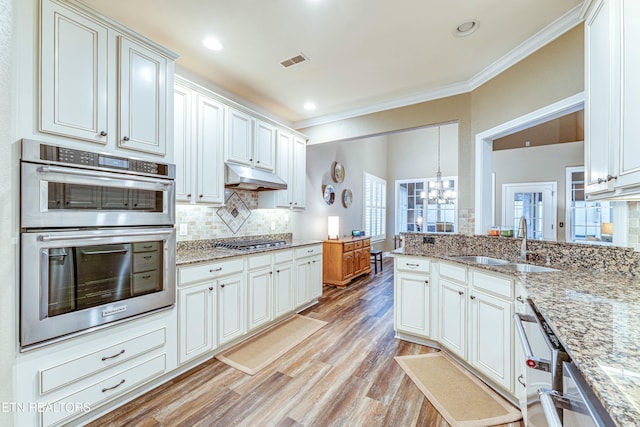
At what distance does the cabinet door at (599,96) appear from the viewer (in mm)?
1352

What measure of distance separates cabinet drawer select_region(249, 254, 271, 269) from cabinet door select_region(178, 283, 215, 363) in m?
0.51

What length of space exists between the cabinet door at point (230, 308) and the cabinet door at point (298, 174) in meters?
1.68

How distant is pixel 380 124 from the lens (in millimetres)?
3861

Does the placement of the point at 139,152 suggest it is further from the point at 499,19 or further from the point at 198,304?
the point at 499,19

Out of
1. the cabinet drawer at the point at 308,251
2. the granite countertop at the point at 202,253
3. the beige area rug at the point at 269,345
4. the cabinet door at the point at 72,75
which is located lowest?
the beige area rug at the point at 269,345

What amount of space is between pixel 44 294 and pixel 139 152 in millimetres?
1025

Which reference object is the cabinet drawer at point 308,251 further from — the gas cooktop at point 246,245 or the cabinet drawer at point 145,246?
the cabinet drawer at point 145,246

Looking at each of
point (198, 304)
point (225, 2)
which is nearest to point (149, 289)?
point (198, 304)

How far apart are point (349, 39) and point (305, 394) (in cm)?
296

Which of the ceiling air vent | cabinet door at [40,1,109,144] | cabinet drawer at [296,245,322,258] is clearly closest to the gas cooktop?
cabinet drawer at [296,245,322,258]

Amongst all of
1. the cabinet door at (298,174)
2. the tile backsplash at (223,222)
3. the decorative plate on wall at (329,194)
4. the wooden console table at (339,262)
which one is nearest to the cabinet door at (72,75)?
the tile backsplash at (223,222)

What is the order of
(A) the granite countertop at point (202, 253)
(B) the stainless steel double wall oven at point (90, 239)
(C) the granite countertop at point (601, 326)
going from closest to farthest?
(C) the granite countertop at point (601, 326)
(B) the stainless steel double wall oven at point (90, 239)
(A) the granite countertop at point (202, 253)

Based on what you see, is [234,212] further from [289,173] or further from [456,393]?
[456,393]

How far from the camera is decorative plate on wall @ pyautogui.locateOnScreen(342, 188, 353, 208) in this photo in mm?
6336
